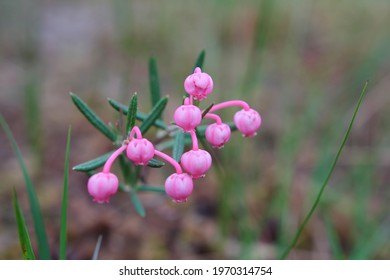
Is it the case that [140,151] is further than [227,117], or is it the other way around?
[227,117]

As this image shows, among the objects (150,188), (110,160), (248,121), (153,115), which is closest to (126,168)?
(150,188)

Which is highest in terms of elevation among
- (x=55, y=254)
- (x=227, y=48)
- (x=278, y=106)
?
(x=227, y=48)

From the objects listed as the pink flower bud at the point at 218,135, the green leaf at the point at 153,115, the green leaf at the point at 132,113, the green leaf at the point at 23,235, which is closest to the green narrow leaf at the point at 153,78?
the green leaf at the point at 153,115

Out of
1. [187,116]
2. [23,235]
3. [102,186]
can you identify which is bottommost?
[23,235]

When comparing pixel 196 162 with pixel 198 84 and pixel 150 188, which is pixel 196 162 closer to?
pixel 198 84

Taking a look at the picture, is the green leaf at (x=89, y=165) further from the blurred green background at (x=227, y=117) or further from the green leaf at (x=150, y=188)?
the blurred green background at (x=227, y=117)

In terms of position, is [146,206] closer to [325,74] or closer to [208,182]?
[208,182]

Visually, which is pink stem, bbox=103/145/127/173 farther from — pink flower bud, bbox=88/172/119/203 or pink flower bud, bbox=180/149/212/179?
pink flower bud, bbox=180/149/212/179

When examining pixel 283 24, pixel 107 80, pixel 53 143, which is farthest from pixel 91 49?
pixel 283 24

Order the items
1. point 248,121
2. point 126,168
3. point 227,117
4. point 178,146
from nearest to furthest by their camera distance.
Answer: point 248,121 < point 178,146 < point 126,168 < point 227,117
